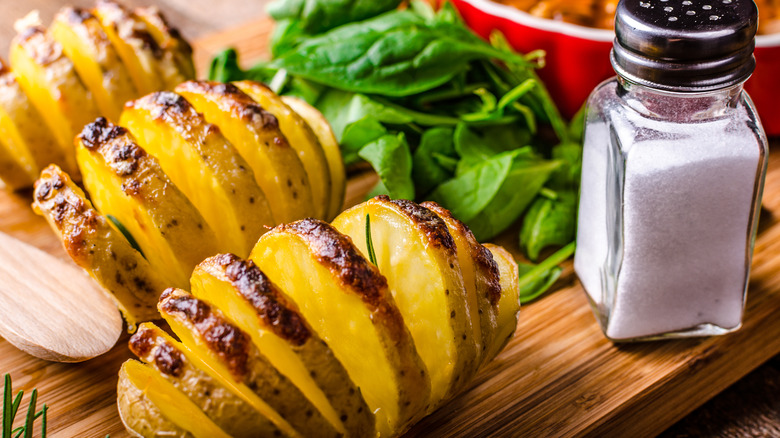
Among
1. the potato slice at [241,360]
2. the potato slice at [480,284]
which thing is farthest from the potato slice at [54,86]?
the potato slice at [480,284]

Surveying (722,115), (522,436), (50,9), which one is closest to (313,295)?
(522,436)

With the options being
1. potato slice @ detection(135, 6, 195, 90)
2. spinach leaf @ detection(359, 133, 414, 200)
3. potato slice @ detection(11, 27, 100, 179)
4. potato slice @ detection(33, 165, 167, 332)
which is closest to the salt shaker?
spinach leaf @ detection(359, 133, 414, 200)

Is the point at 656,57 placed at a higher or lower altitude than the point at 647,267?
higher

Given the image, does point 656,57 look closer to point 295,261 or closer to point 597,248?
point 597,248

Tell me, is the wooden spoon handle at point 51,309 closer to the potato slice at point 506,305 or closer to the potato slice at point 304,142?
the potato slice at point 304,142

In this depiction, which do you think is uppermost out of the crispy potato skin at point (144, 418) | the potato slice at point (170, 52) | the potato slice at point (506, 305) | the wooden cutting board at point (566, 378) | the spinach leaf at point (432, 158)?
the potato slice at point (170, 52)

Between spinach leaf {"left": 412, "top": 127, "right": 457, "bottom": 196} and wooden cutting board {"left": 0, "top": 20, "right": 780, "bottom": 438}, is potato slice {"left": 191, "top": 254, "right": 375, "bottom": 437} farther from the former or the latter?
spinach leaf {"left": 412, "top": 127, "right": 457, "bottom": 196}
